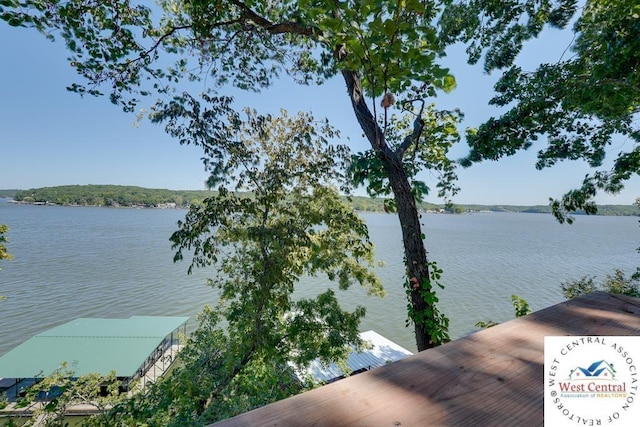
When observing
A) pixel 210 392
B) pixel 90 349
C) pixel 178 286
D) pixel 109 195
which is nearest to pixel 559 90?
pixel 210 392

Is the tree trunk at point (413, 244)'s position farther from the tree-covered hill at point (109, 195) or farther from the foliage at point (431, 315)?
the tree-covered hill at point (109, 195)

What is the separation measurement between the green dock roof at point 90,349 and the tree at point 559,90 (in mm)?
11190

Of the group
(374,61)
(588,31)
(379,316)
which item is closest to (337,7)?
(374,61)

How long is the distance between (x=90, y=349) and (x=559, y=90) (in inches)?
538

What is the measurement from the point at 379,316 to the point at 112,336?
11.5m

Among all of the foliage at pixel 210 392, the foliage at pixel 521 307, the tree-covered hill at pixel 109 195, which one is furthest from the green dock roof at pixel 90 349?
the tree-covered hill at pixel 109 195

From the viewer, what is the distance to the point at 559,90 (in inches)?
135

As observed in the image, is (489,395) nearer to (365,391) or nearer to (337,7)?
(365,391)

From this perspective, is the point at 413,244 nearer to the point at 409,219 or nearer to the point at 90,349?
the point at 409,219

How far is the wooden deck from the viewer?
0.42 m

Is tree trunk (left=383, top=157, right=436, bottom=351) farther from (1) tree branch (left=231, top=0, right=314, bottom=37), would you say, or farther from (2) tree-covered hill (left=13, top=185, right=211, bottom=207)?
(2) tree-covered hill (left=13, top=185, right=211, bottom=207)

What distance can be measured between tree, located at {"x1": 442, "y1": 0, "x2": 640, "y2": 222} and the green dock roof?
36.7ft

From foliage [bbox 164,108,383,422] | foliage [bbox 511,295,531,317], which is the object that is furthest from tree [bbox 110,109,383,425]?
foliage [bbox 511,295,531,317]

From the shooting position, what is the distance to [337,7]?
3.46 ft
